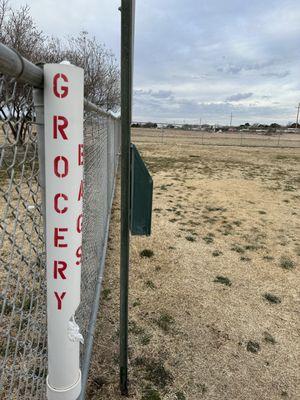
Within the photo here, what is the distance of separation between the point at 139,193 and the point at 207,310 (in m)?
1.71

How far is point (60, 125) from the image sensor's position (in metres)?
1.00

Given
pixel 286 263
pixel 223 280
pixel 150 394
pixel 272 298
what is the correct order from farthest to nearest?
1. pixel 286 263
2. pixel 223 280
3. pixel 272 298
4. pixel 150 394

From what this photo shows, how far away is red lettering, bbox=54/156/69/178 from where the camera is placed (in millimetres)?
1026

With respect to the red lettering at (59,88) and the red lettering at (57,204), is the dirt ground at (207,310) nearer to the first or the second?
the red lettering at (57,204)

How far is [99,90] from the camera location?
52.9 feet

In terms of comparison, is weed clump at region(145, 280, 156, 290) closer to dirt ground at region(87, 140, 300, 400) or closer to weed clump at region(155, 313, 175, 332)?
dirt ground at region(87, 140, 300, 400)

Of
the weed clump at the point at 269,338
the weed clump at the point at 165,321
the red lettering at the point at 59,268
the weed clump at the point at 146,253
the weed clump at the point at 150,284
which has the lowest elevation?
the weed clump at the point at 269,338

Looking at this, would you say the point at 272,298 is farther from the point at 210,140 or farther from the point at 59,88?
the point at 210,140

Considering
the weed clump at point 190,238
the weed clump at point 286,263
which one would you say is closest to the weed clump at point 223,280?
the weed clump at point 286,263

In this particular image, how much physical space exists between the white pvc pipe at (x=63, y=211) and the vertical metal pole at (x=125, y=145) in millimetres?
523

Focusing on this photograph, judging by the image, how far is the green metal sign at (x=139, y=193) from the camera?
5.99ft

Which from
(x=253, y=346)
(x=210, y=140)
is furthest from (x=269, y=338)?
(x=210, y=140)

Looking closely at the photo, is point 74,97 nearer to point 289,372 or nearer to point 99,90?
point 289,372

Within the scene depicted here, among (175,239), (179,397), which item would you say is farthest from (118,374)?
(175,239)
